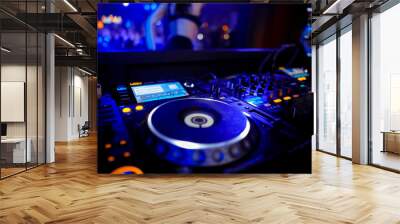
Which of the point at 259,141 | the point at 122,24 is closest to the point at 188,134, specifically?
the point at 259,141

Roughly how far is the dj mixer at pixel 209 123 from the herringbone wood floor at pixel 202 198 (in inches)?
10.9

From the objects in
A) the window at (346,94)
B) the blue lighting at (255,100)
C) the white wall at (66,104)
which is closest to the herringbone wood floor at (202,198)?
the blue lighting at (255,100)

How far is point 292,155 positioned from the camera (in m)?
5.94

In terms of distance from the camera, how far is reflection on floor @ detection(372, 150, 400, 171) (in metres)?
6.53

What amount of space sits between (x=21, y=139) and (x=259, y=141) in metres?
4.33

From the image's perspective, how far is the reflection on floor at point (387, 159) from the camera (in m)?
6.53

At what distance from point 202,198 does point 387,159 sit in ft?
14.2

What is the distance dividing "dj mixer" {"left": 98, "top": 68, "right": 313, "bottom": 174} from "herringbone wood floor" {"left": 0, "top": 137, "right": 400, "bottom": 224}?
0.28 metres

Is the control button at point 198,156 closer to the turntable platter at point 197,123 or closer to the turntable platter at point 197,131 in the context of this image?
the turntable platter at point 197,131

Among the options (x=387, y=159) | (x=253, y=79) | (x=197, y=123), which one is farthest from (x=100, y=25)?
(x=387, y=159)

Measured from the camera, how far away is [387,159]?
22.3 feet

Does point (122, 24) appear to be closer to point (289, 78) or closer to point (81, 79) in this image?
point (289, 78)

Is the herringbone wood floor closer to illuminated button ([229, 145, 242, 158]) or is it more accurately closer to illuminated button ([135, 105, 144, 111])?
illuminated button ([229, 145, 242, 158])

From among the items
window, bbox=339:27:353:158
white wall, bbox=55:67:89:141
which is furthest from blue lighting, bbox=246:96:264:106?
white wall, bbox=55:67:89:141
